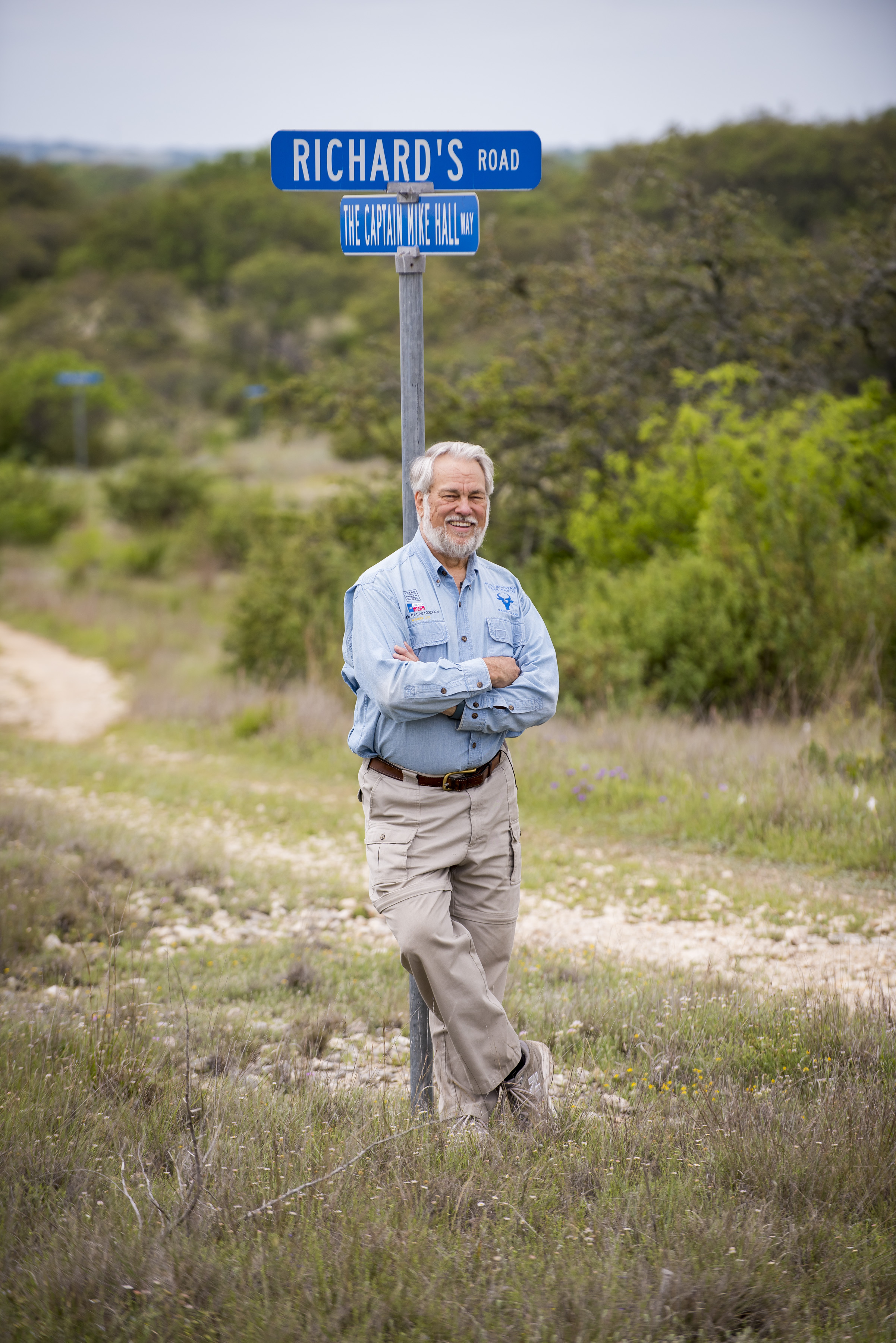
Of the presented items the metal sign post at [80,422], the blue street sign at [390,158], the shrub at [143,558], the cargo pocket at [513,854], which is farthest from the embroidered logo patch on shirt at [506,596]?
the metal sign post at [80,422]

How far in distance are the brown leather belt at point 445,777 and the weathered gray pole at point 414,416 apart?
572 mm

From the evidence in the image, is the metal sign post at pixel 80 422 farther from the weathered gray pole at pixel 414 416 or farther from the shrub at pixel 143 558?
the weathered gray pole at pixel 414 416

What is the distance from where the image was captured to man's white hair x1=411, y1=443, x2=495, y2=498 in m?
3.25

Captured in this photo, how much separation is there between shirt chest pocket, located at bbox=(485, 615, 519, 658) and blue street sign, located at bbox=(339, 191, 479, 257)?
108cm

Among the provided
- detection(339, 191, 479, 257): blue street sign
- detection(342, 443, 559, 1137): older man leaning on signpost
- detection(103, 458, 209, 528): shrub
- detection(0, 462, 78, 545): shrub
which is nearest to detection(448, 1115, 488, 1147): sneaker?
detection(342, 443, 559, 1137): older man leaning on signpost

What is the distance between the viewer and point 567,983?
4.74 meters

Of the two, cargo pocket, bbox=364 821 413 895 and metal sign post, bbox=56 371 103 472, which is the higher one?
metal sign post, bbox=56 371 103 472

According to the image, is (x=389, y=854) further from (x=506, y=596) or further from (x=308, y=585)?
(x=308, y=585)

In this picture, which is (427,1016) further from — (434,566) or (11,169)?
(11,169)

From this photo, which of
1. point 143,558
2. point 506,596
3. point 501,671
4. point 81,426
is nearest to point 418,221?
point 506,596

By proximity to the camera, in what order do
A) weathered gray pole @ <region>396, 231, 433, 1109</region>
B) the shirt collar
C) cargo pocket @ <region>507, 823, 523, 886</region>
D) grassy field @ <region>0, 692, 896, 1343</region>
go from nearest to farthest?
grassy field @ <region>0, 692, 896, 1343</region> → weathered gray pole @ <region>396, 231, 433, 1109</region> → the shirt collar → cargo pocket @ <region>507, 823, 523, 886</region>

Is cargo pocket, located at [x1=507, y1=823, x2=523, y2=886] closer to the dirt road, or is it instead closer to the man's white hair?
the man's white hair

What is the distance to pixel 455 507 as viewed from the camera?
325 centimetres

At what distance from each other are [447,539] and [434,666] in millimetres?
416
